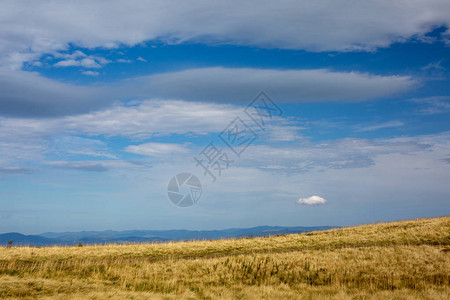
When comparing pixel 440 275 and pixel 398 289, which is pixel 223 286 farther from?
pixel 440 275

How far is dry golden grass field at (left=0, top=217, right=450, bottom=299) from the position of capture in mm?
17750

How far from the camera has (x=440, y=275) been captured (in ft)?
69.2

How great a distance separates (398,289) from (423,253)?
36.1 ft

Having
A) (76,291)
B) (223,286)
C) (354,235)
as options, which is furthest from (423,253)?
(76,291)

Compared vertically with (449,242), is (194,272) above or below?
below

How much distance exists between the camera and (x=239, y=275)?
75.6 feet

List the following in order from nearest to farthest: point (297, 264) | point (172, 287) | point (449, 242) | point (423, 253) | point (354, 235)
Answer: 1. point (172, 287)
2. point (297, 264)
3. point (423, 253)
4. point (449, 242)
5. point (354, 235)

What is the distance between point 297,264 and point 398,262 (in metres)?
6.96

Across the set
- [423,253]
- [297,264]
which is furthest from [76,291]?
[423,253]

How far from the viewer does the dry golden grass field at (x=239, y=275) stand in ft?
58.2

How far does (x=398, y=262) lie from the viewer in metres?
25.2

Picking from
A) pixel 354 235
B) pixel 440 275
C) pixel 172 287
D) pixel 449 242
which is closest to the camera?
pixel 172 287

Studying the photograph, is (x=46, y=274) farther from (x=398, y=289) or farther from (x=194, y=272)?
(x=398, y=289)

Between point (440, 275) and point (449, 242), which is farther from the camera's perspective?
point (449, 242)
